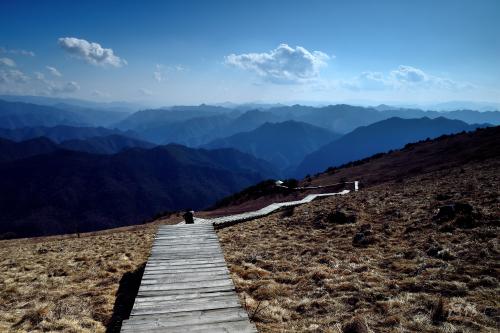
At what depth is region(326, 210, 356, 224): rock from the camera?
16.0 m

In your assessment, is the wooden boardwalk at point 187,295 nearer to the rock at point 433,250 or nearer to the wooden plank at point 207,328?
the wooden plank at point 207,328

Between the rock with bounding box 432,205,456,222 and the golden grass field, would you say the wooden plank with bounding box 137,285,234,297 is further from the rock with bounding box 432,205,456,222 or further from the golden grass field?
the rock with bounding box 432,205,456,222

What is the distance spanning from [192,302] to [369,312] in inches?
152

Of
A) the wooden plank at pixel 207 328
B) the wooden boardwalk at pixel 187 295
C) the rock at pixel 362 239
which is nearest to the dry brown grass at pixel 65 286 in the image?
the wooden boardwalk at pixel 187 295

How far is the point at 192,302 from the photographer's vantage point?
745cm

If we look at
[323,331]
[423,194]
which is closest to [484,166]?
[423,194]

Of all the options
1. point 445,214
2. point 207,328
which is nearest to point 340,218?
point 445,214

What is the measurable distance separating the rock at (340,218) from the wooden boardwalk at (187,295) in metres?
6.82

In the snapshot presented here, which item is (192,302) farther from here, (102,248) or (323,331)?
(102,248)

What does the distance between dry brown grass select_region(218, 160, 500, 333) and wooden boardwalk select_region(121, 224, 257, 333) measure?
3.15 feet

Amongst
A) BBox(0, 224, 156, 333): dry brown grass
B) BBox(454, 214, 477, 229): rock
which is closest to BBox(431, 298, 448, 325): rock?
BBox(454, 214, 477, 229): rock

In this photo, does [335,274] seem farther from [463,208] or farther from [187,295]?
[463,208]

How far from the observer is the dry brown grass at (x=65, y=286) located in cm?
845

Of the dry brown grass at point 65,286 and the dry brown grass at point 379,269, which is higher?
the dry brown grass at point 379,269
